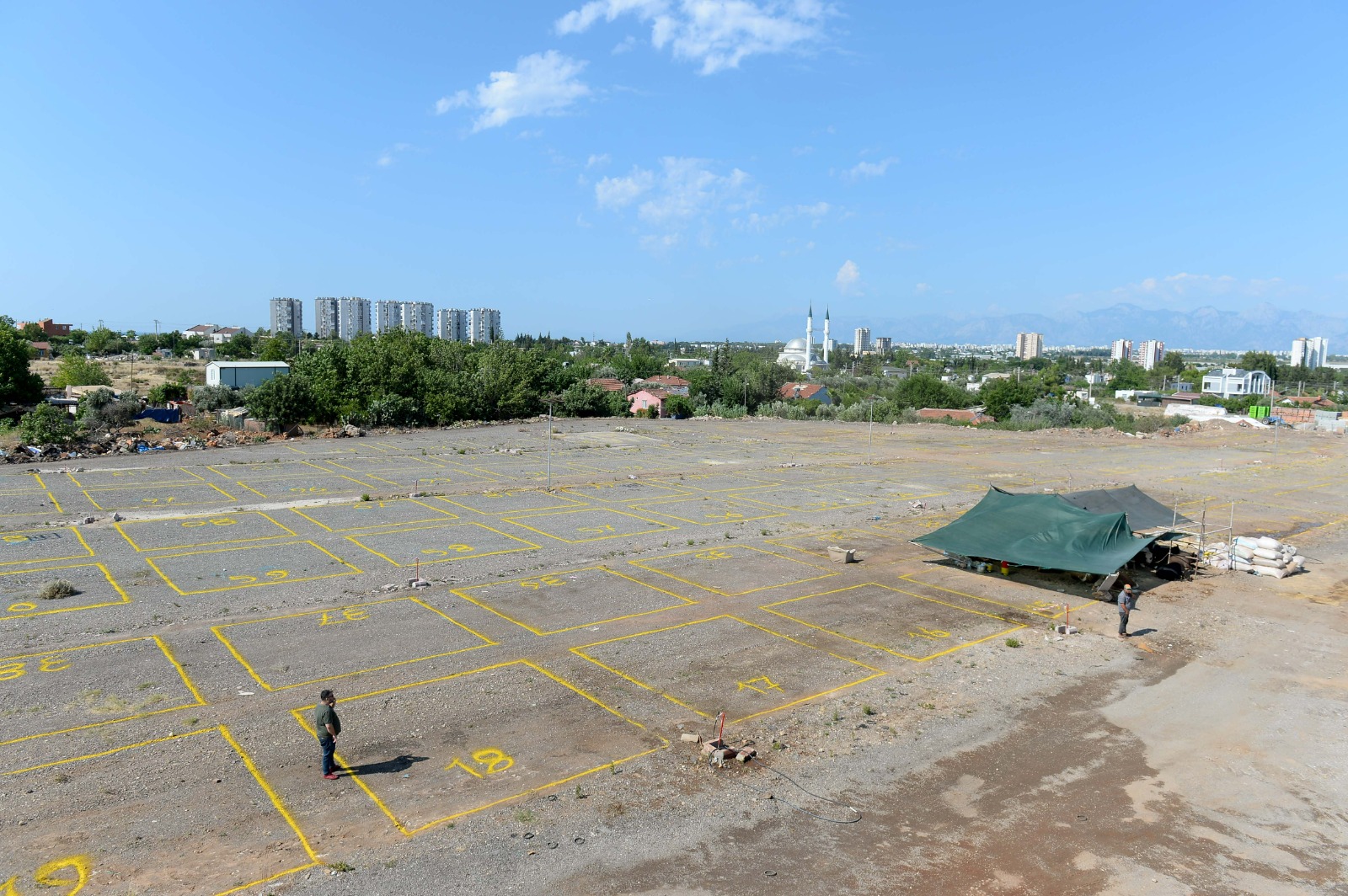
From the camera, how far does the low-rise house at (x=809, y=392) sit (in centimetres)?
11181

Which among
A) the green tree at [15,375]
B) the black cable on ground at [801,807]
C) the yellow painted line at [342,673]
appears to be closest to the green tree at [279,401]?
the green tree at [15,375]

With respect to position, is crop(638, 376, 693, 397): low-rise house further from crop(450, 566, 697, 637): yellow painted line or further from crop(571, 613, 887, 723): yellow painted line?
crop(571, 613, 887, 723): yellow painted line

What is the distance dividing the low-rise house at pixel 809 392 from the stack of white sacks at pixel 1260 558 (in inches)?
3236

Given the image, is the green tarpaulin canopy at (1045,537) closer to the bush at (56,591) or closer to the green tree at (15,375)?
the bush at (56,591)

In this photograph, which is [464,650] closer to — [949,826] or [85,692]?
[85,692]

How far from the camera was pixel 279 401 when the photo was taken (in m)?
59.8

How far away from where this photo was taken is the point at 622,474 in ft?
147

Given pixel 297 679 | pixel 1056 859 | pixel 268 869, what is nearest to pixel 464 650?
pixel 297 679

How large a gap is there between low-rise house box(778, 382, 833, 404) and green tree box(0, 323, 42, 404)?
8063 centimetres

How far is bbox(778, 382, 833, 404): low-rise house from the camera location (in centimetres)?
11181

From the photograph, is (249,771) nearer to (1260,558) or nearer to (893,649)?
(893,649)

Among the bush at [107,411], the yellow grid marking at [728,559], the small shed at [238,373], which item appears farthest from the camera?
the small shed at [238,373]

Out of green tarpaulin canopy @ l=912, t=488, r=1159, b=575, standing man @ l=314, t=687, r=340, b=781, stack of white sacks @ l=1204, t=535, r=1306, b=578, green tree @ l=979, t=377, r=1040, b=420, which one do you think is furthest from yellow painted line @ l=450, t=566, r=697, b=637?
green tree @ l=979, t=377, r=1040, b=420

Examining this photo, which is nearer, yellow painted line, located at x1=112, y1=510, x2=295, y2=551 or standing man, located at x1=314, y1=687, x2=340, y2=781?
standing man, located at x1=314, y1=687, x2=340, y2=781
